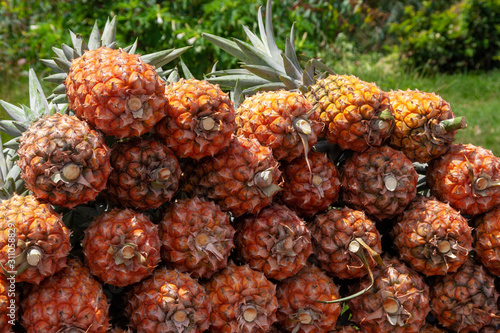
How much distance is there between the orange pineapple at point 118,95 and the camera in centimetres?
191

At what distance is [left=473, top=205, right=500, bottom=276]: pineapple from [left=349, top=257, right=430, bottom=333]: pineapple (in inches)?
16.2

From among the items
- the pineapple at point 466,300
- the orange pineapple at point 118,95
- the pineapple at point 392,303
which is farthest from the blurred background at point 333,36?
the pineapple at point 466,300

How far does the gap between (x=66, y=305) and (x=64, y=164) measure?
539 mm

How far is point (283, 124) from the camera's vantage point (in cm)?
225

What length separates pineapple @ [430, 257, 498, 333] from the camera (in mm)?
2465

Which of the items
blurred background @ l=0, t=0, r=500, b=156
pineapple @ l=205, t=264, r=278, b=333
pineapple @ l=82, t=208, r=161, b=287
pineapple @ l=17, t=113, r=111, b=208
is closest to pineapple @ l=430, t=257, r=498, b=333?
pineapple @ l=205, t=264, r=278, b=333

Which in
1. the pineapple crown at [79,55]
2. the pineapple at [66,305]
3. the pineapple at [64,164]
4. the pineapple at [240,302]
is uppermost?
the pineapple crown at [79,55]

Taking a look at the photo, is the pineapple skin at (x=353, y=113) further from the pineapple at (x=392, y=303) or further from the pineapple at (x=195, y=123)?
the pineapple at (x=392, y=303)

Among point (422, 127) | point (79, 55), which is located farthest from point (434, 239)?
point (79, 55)

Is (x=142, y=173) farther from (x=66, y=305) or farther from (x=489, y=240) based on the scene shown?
(x=489, y=240)

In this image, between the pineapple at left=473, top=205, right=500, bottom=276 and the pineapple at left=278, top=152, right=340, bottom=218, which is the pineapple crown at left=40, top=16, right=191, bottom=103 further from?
the pineapple at left=473, top=205, right=500, bottom=276

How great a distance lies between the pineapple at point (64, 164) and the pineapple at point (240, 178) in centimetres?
48

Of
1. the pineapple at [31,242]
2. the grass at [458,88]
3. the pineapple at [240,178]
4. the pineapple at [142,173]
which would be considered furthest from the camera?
the grass at [458,88]

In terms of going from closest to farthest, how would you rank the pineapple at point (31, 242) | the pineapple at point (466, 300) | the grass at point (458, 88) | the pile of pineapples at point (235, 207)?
the pineapple at point (31, 242)
the pile of pineapples at point (235, 207)
the pineapple at point (466, 300)
the grass at point (458, 88)
